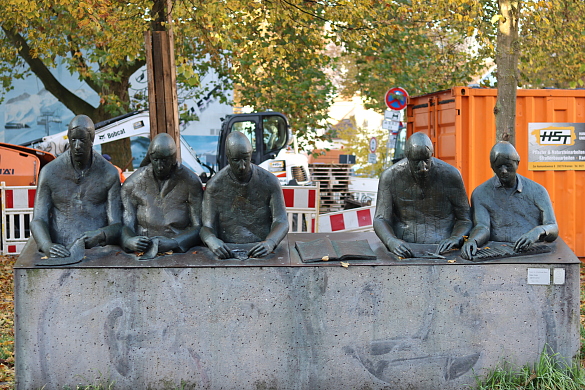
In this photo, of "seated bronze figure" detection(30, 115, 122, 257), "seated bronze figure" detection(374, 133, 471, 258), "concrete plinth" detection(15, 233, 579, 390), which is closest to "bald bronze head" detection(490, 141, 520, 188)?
"seated bronze figure" detection(374, 133, 471, 258)

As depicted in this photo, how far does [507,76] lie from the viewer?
30.7ft

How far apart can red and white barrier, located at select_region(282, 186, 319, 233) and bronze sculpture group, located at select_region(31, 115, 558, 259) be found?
5.20m

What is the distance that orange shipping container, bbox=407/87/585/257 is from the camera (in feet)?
34.8

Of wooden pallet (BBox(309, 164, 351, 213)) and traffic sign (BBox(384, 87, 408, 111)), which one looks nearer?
traffic sign (BBox(384, 87, 408, 111))

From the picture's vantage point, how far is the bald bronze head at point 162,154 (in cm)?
540

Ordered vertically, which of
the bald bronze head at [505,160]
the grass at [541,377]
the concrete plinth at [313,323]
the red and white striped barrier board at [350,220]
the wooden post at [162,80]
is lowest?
the grass at [541,377]

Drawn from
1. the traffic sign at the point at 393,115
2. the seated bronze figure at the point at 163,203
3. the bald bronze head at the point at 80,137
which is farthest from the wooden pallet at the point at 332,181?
the bald bronze head at the point at 80,137

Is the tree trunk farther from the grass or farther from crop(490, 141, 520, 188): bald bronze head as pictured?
the grass

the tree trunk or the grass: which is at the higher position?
the tree trunk

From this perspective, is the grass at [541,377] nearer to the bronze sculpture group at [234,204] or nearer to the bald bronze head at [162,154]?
the bronze sculpture group at [234,204]

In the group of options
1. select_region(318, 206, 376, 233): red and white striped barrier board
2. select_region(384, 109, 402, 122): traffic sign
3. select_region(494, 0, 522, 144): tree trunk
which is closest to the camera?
select_region(494, 0, 522, 144): tree trunk

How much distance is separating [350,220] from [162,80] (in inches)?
165

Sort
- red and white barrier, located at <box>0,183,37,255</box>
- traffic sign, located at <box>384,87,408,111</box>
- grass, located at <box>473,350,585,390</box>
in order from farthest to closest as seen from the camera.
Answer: traffic sign, located at <box>384,87,408,111</box> → red and white barrier, located at <box>0,183,37,255</box> → grass, located at <box>473,350,585,390</box>

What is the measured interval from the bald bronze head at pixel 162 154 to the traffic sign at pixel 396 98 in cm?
1003
